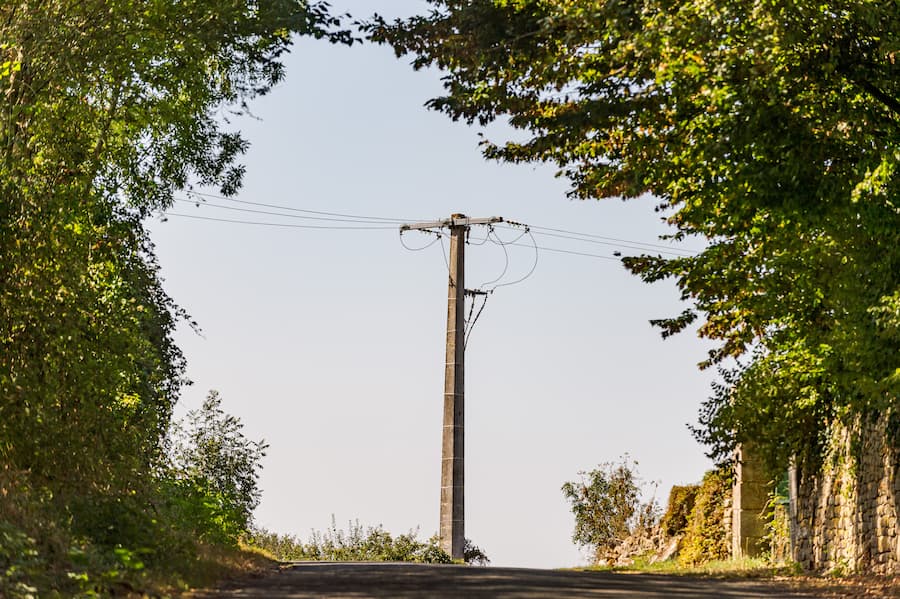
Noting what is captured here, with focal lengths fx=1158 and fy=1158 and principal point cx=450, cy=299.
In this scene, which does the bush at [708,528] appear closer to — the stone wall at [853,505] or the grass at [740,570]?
the grass at [740,570]

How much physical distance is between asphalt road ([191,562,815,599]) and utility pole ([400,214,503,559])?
10325 mm

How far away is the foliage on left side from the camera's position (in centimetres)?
→ 1230

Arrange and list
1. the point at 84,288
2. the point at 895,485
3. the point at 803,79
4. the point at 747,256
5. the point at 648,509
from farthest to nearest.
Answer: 1. the point at 648,509
2. the point at 747,256
3. the point at 895,485
4. the point at 803,79
5. the point at 84,288

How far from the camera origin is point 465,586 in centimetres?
1200

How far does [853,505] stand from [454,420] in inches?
409

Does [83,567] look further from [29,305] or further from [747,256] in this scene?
[747,256]

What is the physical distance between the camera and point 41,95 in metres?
15.4

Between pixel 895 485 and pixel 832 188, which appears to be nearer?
pixel 832 188

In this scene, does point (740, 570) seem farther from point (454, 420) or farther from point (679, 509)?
point (679, 509)

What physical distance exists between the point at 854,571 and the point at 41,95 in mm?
13689

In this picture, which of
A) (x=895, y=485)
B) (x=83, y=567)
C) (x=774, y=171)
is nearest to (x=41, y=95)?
(x=83, y=567)

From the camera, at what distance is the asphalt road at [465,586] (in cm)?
1127

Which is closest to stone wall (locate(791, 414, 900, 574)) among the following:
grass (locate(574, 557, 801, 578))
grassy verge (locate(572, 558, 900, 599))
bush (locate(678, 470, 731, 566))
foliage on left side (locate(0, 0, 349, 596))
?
grassy verge (locate(572, 558, 900, 599))

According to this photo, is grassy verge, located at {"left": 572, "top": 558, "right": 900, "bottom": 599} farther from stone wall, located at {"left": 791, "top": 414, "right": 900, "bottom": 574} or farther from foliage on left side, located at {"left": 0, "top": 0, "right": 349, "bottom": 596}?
Result: foliage on left side, located at {"left": 0, "top": 0, "right": 349, "bottom": 596}
